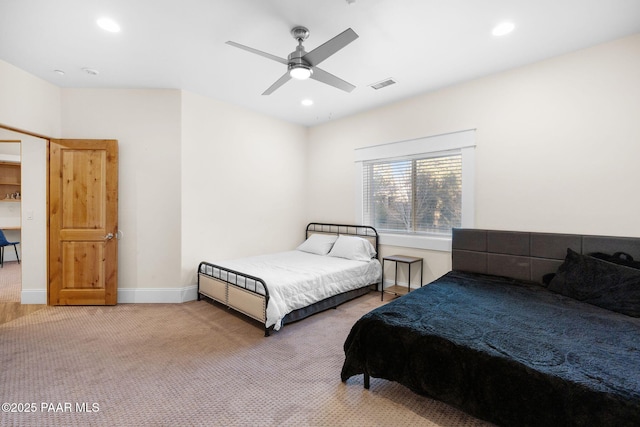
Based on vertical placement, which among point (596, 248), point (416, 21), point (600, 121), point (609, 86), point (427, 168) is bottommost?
point (596, 248)

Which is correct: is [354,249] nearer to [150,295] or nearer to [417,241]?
[417,241]

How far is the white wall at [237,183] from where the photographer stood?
13.3 feet

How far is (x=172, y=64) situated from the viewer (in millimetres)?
3207

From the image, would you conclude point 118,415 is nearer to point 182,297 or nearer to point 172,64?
point 182,297

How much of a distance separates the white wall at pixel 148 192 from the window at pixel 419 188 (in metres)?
2.79

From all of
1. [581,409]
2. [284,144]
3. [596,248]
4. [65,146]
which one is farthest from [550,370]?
[65,146]

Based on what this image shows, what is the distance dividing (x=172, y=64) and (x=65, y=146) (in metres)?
1.91

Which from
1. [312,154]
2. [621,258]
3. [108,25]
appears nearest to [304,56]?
[108,25]

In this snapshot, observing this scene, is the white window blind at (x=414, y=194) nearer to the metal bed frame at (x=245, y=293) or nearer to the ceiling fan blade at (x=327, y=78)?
the metal bed frame at (x=245, y=293)

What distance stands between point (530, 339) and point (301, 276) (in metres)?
2.24

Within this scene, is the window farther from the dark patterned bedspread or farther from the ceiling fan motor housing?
the ceiling fan motor housing

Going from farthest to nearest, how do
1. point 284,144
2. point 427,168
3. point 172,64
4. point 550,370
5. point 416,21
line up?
point 284,144, point 427,168, point 172,64, point 416,21, point 550,370

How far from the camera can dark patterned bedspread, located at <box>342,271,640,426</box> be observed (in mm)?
1371

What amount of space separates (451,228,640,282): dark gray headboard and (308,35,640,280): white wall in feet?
0.41
